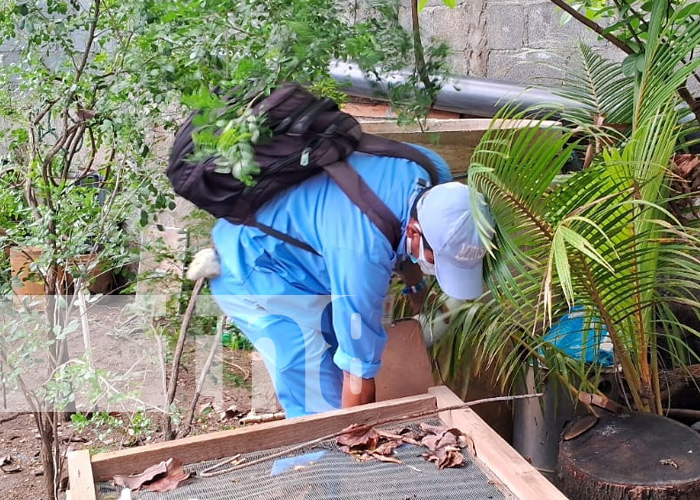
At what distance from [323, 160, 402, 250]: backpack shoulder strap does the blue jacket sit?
0.07ft

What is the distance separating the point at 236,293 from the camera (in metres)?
2.40

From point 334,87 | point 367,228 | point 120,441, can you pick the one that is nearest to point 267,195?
point 367,228

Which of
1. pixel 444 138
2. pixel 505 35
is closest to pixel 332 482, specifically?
pixel 444 138

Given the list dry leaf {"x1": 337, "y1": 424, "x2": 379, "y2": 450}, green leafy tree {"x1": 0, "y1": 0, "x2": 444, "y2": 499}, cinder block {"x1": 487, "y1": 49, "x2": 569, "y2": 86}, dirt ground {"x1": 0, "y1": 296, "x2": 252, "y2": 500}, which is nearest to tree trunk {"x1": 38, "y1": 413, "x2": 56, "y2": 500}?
green leafy tree {"x1": 0, "y1": 0, "x2": 444, "y2": 499}

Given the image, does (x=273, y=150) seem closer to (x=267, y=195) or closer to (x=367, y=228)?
(x=267, y=195)

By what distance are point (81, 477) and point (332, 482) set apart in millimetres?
573

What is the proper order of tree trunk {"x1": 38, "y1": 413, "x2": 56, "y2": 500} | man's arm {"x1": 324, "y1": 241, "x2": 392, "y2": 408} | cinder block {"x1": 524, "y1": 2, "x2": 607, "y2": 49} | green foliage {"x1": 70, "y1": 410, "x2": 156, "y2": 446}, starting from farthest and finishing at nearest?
cinder block {"x1": 524, "y1": 2, "x2": 607, "y2": 49} → tree trunk {"x1": 38, "y1": 413, "x2": 56, "y2": 500} → green foliage {"x1": 70, "y1": 410, "x2": 156, "y2": 446} → man's arm {"x1": 324, "y1": 241, "x2": 392, "y2": 408}

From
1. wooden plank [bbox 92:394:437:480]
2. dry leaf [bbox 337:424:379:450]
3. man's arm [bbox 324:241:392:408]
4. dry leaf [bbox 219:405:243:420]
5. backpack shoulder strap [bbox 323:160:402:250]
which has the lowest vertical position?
dry leaf [bbox 219:405:243:420]

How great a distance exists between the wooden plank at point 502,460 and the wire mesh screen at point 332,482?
36 millimetres

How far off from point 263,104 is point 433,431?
97cm

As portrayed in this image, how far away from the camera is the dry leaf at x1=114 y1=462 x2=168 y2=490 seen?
1699mm

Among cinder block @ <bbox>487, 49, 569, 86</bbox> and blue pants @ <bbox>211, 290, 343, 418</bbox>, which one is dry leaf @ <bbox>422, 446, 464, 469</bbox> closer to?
blue pants @ <bbox>211, 290, 343, 418</bbox>

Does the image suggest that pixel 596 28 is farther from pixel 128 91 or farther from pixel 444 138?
pixel 128 91

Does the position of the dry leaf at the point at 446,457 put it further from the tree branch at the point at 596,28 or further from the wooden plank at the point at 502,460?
the tree branch at the point at 596,28
